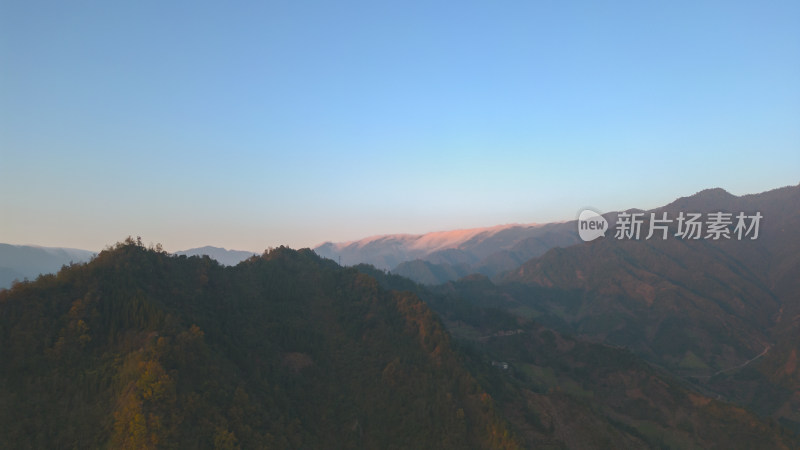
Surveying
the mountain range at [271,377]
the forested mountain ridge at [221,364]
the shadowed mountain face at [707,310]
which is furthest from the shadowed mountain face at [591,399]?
the shadowed mountain face at [707,310]

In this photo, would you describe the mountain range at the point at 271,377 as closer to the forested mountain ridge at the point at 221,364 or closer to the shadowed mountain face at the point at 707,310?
the forested mountain ridge at the point at 221,364

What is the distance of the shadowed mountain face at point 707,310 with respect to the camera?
375 ft

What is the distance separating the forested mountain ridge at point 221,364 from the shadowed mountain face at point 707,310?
90.9 meters

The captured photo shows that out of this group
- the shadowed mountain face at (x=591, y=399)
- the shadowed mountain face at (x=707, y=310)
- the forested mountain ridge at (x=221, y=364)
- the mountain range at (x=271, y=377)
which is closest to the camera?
the forested mountain ridge at (x=221, y=364)

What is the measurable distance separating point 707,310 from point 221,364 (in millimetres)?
164660

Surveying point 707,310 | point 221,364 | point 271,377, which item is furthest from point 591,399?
point 707,310

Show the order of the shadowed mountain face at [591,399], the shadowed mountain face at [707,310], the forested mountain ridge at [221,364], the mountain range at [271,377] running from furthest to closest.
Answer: the shadowed mountain face at [707,310] → the shadowed mountain face at [591,399] → the mountain range at [271,377] → the forested mountain ridge at [221,364]

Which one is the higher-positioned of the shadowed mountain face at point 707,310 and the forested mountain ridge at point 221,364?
the forested mountain ridge at point 221,364

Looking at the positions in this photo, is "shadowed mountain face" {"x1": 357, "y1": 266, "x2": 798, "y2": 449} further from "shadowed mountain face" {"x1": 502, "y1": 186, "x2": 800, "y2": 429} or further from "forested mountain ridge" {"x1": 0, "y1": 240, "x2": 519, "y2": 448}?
"shadowed mountain face" {"x1": 502, "y1": 186, "x2": 800, "y2": 429}

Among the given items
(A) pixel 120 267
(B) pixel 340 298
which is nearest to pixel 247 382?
(A) pixel 120 267

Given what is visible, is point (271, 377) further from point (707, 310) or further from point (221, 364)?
point (707, 310)

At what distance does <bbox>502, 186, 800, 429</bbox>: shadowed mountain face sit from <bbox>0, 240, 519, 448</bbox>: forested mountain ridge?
90.9 meters

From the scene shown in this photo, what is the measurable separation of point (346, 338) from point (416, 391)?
1470cm

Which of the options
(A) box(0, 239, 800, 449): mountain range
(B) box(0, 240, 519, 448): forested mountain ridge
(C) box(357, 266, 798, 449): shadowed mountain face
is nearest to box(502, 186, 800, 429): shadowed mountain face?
(C) box(357, 266, 798, 449): shadowed mountain face
